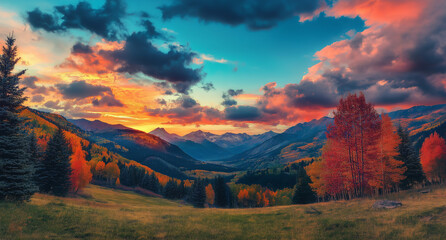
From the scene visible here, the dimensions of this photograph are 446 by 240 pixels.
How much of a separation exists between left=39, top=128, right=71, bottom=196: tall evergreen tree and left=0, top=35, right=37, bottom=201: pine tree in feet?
80.7

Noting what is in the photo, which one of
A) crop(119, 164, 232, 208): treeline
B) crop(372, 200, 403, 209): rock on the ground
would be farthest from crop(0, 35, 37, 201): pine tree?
crop(119, 164, 232, 208): treeline

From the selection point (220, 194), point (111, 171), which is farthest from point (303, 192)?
point (111, 171)

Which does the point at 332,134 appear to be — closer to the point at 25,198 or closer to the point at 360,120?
the point at 360,120

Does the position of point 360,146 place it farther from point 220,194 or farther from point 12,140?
point 220,194

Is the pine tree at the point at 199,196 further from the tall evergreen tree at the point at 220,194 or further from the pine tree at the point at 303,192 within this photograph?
the pine tree at the point at 303,192

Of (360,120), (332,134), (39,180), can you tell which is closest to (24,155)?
(39,180)

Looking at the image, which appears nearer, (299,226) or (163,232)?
(163,232)

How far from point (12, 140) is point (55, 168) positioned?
88.6ft

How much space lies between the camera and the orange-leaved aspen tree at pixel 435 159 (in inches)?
2446

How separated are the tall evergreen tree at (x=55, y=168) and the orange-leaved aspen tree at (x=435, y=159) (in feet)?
314

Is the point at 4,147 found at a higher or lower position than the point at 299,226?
higher

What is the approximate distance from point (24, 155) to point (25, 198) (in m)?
4.47

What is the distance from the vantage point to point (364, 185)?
3588cm

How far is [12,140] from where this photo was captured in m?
22.6
